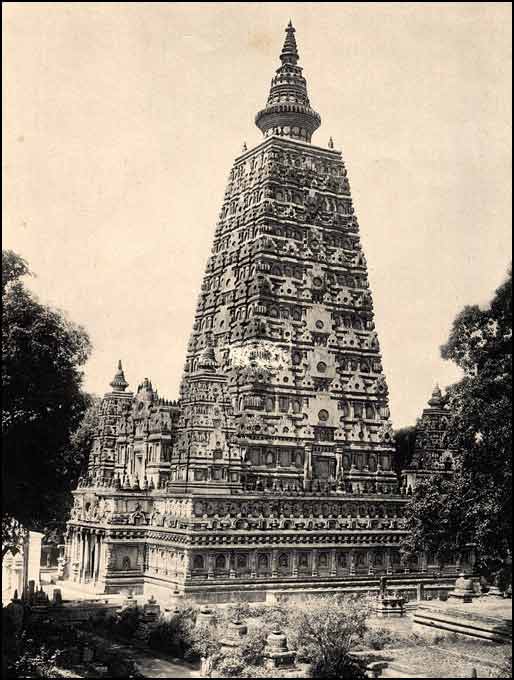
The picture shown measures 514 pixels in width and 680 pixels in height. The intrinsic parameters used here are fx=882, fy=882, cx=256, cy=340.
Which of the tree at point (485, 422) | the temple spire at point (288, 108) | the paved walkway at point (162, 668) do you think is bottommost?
the paved walkway at point (162, 668)

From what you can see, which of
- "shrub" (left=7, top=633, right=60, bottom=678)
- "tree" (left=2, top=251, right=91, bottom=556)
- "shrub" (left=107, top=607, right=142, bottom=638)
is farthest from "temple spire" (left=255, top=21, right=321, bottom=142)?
"shrub" (left=7, top=633, right=60, bottom=678)

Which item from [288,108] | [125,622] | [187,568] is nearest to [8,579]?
[187,568]

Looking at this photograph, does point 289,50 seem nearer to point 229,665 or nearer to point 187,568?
point 187,568

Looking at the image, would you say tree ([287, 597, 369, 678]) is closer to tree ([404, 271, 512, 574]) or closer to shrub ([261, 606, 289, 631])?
shrub ([261, 606, 289, 631])

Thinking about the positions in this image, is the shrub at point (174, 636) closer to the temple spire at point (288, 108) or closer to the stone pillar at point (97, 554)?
the stone pillar at point (97, 554)

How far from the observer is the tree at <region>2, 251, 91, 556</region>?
33.3 metres

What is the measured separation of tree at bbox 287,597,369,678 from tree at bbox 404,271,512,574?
6211 millimetres

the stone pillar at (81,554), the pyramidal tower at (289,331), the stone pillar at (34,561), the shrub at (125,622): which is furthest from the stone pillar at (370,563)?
the stone pillar at (34,561)

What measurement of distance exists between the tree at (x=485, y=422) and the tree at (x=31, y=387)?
50.1ft

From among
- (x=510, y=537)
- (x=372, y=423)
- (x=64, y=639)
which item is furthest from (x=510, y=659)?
(x=372, y=423)

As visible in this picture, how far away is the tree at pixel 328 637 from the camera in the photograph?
31469mm

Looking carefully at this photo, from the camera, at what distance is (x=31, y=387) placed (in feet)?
113

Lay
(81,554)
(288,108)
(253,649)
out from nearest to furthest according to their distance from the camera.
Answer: (253,649) < (81,554) < (288,108)

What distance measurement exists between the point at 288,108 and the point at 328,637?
45153 mm
